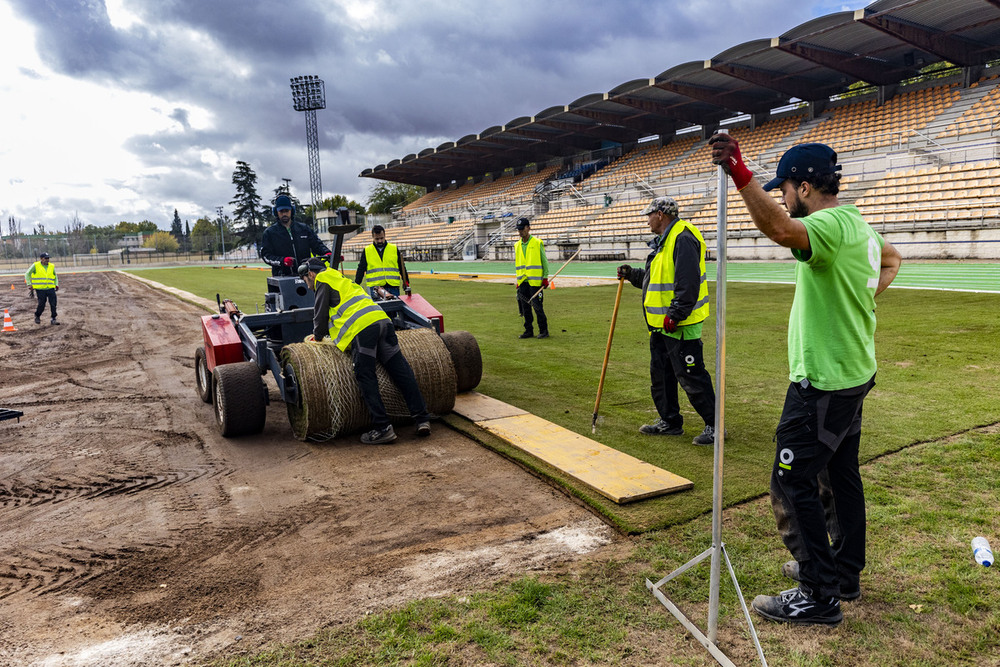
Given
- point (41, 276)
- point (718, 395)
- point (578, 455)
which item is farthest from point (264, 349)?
point (41, 276)

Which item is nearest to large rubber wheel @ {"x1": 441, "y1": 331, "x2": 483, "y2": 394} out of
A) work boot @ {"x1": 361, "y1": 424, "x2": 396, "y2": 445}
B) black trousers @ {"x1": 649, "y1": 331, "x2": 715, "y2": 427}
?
work boot @ {"x1": 361, "y1": 424, "x2": 396, "y2": 445}

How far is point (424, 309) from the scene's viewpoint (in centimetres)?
759

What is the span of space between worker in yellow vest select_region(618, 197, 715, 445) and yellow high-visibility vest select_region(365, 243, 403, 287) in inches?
206

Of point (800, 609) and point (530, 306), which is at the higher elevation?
point (530, 306)

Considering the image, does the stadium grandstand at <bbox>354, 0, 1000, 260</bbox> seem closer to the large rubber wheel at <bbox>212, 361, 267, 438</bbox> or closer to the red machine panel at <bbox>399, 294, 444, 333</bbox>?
the red machine panel at <bbox>399, 294, 444, 333</bbox>

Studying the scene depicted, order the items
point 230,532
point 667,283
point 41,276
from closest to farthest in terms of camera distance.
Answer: point 230,532 < point 667,283 < point 41,276

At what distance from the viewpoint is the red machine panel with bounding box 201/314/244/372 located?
6.42 m

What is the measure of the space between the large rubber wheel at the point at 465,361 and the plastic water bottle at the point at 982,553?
184 inches

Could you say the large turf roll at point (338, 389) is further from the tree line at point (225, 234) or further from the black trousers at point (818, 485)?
the tree line at point (225, 234)

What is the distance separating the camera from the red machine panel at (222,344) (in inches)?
253

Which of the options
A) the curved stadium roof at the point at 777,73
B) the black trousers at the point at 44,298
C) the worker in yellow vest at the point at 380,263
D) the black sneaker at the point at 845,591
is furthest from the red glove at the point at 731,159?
the curved stadium roof at the point at 777,73

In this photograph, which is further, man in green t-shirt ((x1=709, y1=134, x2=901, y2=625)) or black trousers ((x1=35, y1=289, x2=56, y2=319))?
black trousers ((x1=35, y1=289, x2=56, y2=319))

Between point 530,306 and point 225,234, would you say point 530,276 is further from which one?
point 225,234

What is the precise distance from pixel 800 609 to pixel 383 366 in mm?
3769
